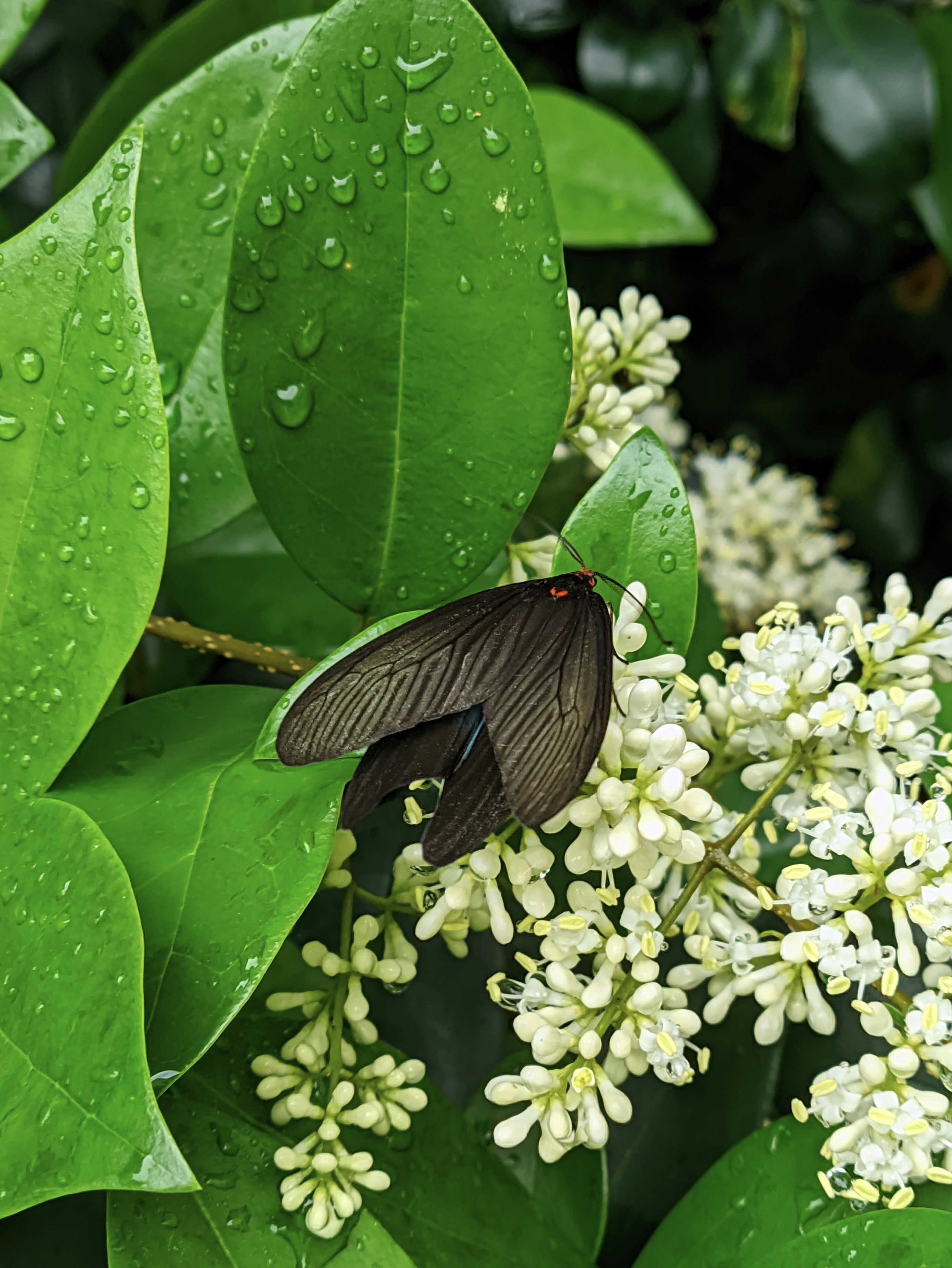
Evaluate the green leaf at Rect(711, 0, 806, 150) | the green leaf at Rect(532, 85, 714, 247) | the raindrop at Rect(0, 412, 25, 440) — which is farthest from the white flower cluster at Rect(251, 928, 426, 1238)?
the green leaf at Rect(711, 0, 806, 150)

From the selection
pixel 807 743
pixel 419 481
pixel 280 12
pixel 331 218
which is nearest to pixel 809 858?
pixel 807 743

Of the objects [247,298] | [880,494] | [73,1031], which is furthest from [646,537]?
[880,494]

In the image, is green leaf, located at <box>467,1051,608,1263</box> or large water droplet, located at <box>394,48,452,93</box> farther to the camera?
green leaf, located at <box>467,1051,608,1263</box>

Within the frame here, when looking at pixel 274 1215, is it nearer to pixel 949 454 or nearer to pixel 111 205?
pixel 111 205

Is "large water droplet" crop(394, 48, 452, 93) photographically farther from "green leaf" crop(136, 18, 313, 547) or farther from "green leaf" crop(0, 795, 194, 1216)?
"green leaf" crop(0, 795, 194, 1216)

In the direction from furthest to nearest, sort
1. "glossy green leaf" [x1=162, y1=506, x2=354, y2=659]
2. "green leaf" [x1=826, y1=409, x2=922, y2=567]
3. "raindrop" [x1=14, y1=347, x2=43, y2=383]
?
1. "green leaf" [x1=826, y1=409, x2=922, y2=567]
2. "glossy green leaf" [x1=162, y1=506, x2=354, y2=659]
3. "raindrop" [x1=14, y1=347, x2=43, y2=383]

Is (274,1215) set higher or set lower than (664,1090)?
higher
